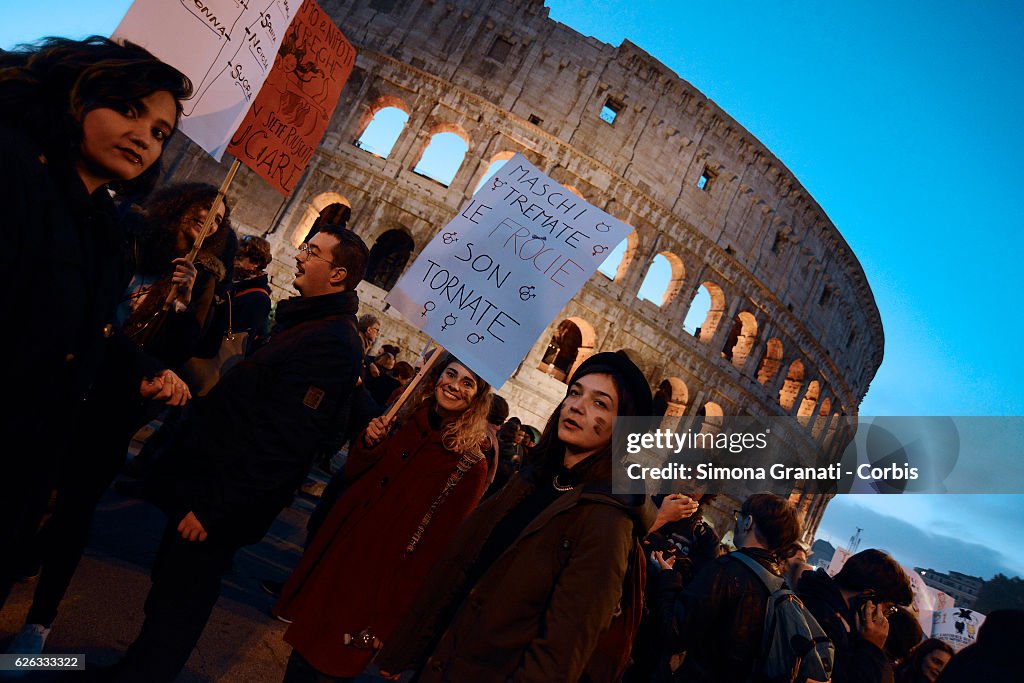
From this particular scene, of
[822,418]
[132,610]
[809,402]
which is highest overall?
[809,402]

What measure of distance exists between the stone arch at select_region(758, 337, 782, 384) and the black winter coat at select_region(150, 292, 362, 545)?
1877 cm

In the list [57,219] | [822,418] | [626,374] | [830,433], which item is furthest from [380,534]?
[830,433]

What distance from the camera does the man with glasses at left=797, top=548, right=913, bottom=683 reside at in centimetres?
250

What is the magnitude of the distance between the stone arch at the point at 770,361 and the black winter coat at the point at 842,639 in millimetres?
16834

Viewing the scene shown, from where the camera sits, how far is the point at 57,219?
3.95 ft

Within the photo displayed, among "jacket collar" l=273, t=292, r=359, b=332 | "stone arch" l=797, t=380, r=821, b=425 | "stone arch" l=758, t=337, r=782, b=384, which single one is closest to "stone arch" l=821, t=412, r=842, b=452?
"stone arch" l=797, t=380, r=821, b=425

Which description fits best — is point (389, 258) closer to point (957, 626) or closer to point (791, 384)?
point (957, 626)

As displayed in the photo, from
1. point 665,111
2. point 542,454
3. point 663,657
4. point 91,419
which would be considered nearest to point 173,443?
point 91,419

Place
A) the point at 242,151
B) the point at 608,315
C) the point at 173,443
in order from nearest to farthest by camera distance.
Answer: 1. the point at 173,443
2. the point at 242,151
3. the point at 608,315

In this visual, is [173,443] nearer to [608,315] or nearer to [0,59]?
[0,59]

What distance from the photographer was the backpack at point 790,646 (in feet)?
6.93

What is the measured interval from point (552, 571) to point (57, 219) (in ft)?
5.14

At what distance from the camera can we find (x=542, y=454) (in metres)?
1.88

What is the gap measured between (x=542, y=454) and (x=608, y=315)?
13145 mm
